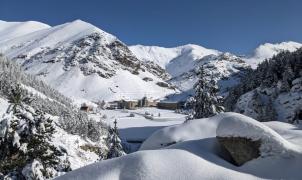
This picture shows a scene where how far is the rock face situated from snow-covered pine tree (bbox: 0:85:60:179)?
377 inches

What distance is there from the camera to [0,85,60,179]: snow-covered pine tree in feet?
64.4

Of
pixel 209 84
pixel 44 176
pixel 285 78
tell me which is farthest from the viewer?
pixel 285 78

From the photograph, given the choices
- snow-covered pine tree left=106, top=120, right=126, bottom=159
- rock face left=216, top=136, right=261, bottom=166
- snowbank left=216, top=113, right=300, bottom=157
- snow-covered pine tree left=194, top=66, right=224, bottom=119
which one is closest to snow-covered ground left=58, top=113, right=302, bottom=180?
snowbank left=216, top=113, right=300, bottom=157

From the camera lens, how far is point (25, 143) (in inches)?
801

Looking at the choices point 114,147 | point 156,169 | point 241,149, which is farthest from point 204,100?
point 156,169

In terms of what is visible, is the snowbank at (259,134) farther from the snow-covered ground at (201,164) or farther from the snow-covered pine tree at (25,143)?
the snow-covered pine tree at (25,143)

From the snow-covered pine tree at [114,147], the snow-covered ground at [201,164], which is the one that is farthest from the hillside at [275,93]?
the snow-covered ground at [201,164]

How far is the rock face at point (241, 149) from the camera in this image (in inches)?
499

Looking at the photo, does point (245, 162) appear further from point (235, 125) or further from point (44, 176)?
point (44, 176)

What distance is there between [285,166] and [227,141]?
206cm

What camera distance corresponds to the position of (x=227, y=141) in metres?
13.4

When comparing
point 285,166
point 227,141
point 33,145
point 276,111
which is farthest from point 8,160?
point 276,111

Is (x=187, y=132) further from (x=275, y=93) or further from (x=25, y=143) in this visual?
(x=275, y=93)

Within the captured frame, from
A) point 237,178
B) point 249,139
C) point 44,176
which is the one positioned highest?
point 249,139
